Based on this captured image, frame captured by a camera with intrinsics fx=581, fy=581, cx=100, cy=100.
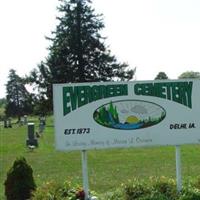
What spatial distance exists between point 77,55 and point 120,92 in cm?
6433

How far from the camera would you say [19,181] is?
10.2m

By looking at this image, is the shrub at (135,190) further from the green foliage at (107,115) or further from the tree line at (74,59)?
the tree line at (74,59)

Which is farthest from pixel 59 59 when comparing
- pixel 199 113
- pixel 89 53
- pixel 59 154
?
pixel 199 113

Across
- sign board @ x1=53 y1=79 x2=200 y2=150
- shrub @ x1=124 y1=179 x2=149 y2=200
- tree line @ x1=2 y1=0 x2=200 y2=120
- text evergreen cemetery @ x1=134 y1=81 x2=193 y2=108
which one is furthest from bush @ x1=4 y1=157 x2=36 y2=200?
tree line @ x1=2 y1=0 x2=200 y2=120

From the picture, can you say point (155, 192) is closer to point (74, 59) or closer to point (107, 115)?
point (107, 115)

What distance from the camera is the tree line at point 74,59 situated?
73.5 metres

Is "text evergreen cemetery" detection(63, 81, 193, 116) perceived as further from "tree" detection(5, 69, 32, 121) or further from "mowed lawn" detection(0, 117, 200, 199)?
"tree" detection(5, 69, 32, 121)

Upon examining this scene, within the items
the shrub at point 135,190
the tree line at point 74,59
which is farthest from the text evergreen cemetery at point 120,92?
the tree line at point 74,59

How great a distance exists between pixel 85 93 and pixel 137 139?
1166 mm

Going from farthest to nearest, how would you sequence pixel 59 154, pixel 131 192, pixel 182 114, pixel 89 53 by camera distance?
pixel 89 53, pixel 59 154, pixel 182 114, pixel 131 192

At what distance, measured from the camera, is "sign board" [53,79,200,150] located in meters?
9.59

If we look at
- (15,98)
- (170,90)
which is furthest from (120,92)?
(15,98)

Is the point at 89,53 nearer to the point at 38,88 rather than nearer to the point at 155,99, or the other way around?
the point at 38,88

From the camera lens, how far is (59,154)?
2512cm
